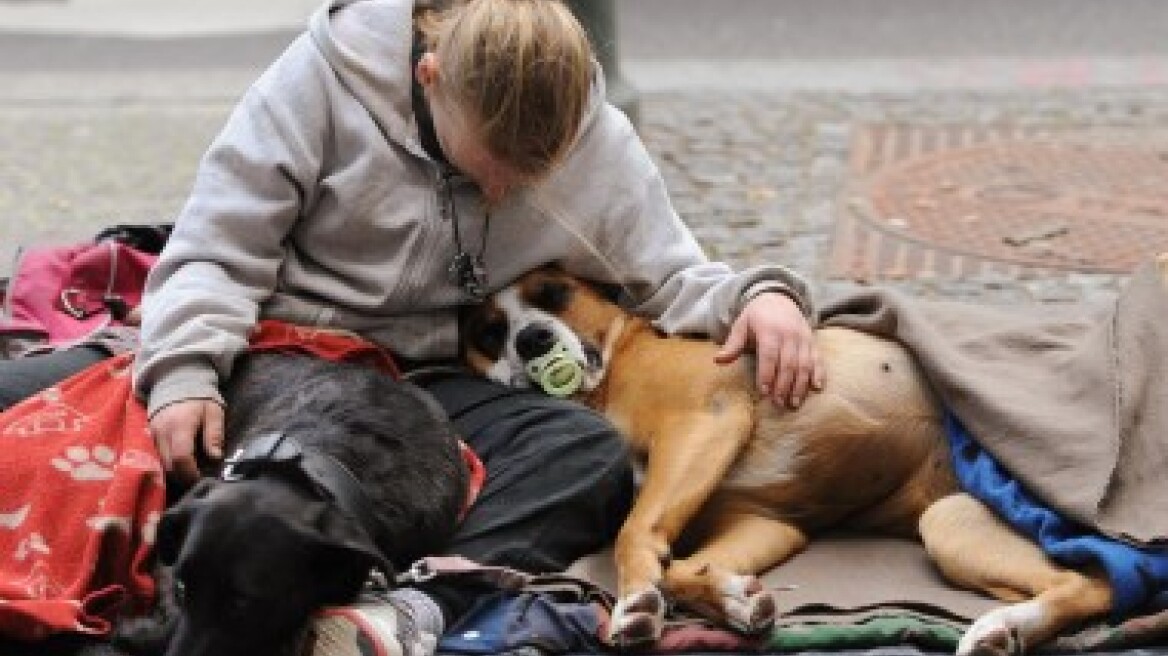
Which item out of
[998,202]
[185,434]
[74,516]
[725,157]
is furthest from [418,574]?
[725,157]

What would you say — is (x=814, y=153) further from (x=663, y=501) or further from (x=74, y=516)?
(x=74, y=516)

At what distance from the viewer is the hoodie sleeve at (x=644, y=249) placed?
161 inches

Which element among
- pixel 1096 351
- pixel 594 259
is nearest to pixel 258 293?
pixel 594 259

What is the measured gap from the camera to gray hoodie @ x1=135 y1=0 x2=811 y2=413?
381 cm

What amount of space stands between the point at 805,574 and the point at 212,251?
121cm

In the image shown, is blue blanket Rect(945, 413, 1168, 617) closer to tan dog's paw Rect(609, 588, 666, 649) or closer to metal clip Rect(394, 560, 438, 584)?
tan dog's paw Rect(609, 588, 666, 649)

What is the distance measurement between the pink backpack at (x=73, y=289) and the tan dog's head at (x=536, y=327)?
30.8 inches

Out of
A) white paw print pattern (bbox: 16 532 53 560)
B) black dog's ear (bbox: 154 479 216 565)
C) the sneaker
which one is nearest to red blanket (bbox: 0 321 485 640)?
white paw print pattern (bbox: 16 532 53 560)

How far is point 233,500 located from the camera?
307 centimetres

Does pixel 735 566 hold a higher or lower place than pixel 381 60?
lower

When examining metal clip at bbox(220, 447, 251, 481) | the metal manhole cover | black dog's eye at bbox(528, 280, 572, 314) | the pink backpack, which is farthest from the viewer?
the metal manhole cover

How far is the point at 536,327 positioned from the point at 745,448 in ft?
1.49

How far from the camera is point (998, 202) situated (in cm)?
671

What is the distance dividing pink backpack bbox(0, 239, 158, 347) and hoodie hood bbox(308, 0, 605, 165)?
0.76 metres
